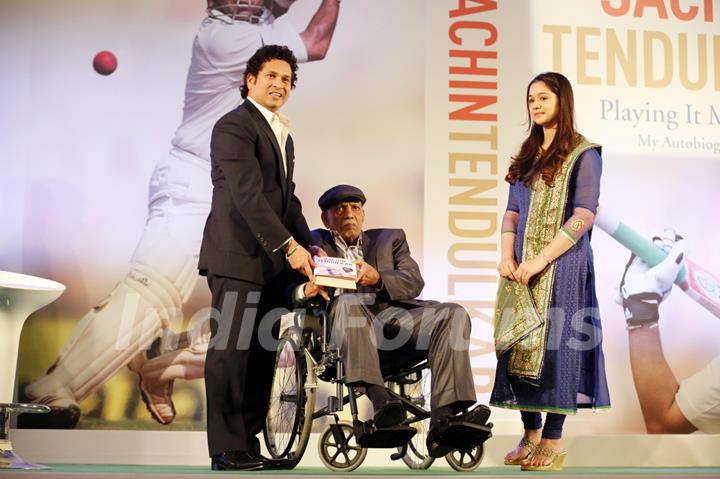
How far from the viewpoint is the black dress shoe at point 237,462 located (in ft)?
10.3

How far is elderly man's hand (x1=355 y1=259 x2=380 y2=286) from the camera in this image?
3.31 metres

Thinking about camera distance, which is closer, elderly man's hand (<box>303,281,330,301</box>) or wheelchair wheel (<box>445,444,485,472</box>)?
elderly man's hand (<box>303,281,330,301</box>)

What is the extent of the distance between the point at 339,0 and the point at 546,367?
7.01 ft

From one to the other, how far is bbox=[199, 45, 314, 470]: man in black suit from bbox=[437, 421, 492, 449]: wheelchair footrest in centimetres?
63

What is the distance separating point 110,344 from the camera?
4.39 meters

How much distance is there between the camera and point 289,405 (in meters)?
3.40

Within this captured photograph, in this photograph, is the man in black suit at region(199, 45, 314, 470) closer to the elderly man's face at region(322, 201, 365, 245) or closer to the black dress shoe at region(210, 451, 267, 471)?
the black dress shoe at region(210, 451, 267, 471)

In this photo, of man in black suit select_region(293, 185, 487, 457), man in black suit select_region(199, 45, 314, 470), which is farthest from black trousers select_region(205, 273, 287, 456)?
man in black suit select_region(293, 185, 487, 457)

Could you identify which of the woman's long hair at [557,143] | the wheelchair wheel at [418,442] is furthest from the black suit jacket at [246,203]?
the woman's long hair at [557,143]

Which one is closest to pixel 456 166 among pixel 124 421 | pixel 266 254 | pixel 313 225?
pixel 313 225

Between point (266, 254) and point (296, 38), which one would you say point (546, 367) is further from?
point (296, 38)

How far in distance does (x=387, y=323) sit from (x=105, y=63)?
2.13 m

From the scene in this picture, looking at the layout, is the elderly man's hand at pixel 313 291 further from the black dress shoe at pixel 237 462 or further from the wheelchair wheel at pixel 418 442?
the wheelchair wheel at pixel 418 442

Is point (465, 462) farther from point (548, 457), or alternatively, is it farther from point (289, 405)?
point (289, 405)
